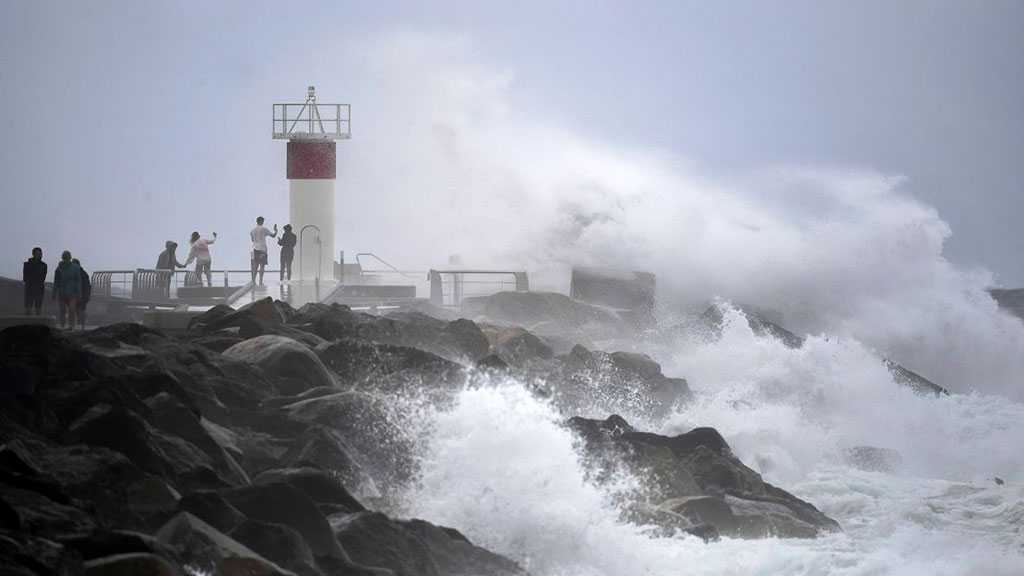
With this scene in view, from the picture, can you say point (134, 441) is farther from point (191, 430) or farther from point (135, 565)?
point (135, 565)

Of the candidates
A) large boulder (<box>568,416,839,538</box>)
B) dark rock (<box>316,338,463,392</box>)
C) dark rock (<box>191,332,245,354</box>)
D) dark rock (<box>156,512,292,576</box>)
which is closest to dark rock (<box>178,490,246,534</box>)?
dark rock (<box>156,512,292,576</box>)

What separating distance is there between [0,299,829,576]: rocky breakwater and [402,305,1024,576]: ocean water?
0.39 m

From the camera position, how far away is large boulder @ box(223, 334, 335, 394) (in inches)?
516

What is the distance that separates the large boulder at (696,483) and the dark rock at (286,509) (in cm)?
359

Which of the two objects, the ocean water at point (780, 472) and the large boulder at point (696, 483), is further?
the large boulder at point (696, 483)

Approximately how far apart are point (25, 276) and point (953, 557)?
9.51 meters

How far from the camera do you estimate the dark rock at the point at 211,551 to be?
7.59 meters

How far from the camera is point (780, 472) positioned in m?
17.2

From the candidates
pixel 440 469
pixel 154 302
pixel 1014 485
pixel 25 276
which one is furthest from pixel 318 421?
pixel 154 302

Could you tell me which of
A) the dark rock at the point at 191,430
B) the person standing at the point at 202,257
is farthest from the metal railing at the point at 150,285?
the dark rock at the point at 191,430

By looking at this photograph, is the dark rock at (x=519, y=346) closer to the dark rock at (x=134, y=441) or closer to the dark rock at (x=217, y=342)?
the dark rock at (x=217, y=342)

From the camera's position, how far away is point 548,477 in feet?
37.9

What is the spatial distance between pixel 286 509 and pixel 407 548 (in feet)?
2.20

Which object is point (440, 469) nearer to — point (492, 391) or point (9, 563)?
point (492, 391)
